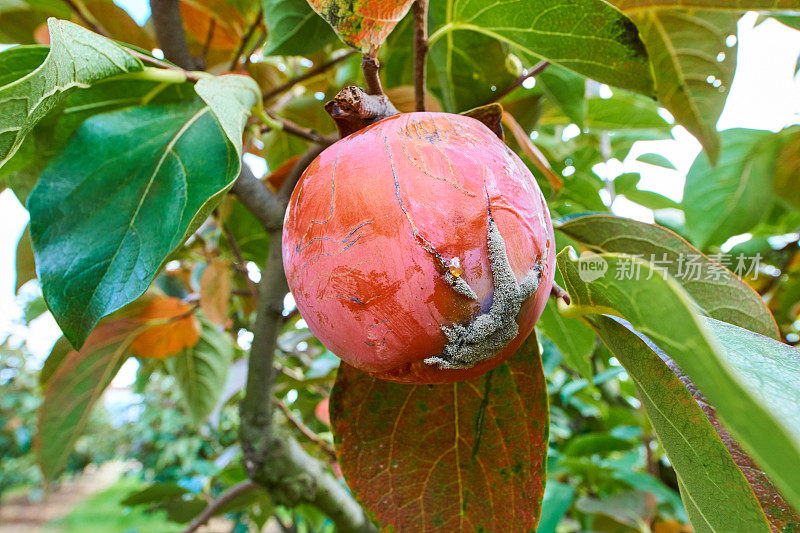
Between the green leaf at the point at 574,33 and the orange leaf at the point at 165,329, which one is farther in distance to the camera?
the orange leaf at the point at 165,329

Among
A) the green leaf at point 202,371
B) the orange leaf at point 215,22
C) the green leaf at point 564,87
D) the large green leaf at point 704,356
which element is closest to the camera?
the large green leaf at point 704,356

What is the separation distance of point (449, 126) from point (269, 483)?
24.6 inches

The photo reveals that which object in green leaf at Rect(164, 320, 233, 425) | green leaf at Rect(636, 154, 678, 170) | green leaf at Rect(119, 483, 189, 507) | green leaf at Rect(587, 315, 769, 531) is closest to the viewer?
green leaf at Rect(587, 315, 769, 531)

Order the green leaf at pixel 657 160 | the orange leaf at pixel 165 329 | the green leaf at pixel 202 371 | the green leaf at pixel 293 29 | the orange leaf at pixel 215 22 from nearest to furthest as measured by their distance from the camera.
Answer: the green leaf at pixel 293 29 → the orange leaf at pixel 215 22 → the orange leaf at pixel 165 329 → the green leaf at pixel 202 371 → the green leaf at pixel 657 160

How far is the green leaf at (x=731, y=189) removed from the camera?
1221 millimetres

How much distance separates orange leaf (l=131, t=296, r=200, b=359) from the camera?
97 centimetres

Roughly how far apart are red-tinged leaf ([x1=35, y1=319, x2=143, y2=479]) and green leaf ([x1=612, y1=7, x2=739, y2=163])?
2.99 feet

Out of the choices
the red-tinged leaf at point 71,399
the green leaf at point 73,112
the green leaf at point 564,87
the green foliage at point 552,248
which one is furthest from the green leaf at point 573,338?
the red-tinged leaf at point 71,399

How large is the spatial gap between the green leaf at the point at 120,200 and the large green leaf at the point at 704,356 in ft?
0.82

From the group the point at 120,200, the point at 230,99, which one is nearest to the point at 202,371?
the point at 120,200

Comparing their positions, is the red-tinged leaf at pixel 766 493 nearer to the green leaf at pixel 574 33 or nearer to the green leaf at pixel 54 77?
the green leaf at pixel 574 33

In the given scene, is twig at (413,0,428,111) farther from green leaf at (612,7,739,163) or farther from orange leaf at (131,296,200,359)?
orange leaf at (131,296,200,359)

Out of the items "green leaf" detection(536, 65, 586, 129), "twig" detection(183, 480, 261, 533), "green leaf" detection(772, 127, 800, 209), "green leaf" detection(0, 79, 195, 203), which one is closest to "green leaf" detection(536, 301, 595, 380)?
"green leaf" detection(536, 65, 586, 129)

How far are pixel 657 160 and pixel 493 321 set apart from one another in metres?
1.30
